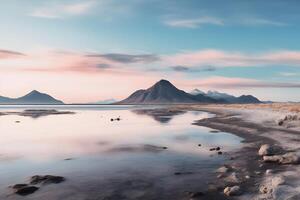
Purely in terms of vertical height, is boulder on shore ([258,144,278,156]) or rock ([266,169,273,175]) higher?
boulder on shore ([258,144,278,156])

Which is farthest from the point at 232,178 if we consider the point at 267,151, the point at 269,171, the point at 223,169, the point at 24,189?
the point at 24,189

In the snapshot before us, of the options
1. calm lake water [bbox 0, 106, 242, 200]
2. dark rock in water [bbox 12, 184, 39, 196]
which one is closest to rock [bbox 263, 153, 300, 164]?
calm lake water [bbox 0, 106, 242, 200]

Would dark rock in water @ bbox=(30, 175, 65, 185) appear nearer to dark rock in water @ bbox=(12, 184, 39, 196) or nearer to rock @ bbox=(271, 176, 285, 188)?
dark rock in water @ bbox=(12, 184, 39, 196)

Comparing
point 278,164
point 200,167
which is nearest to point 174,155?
point 200,167

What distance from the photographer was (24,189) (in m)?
17.2

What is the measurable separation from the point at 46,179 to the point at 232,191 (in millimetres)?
9952

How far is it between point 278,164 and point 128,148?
567 inches

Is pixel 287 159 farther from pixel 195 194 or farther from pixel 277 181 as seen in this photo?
pixel 195 194

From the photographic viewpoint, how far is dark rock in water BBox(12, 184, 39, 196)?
1692cm

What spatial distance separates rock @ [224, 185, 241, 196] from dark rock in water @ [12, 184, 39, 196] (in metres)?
9.24

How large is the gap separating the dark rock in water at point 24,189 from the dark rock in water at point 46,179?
0.95 m

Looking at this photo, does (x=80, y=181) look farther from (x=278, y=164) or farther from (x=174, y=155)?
(x=278, y=164)

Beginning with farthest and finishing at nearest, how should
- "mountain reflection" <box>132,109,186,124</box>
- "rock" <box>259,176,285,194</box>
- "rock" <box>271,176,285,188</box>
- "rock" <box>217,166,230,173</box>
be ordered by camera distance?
"mountain reflection" <box>132,109,186,124</box>, "rock" <box>217,166,230,173</box>, "rock" <box>271,176,285,188</box>, "rock" <box>259,176,285,194</box>

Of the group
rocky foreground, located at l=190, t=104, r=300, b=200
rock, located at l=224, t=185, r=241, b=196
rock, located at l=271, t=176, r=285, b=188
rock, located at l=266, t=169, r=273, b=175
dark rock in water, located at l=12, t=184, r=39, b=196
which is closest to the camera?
rocky foreground, located at l=190, t=104, r=300, b=200
